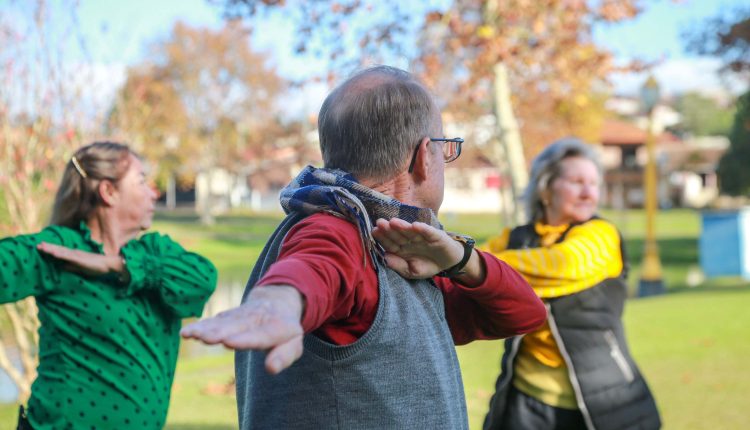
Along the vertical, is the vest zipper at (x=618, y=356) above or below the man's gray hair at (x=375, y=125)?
below

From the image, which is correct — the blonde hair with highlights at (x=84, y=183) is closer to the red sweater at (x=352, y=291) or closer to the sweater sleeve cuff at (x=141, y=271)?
the sweater sleeve cuff at (x=141, y=271)

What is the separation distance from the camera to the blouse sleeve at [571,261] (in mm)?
3424

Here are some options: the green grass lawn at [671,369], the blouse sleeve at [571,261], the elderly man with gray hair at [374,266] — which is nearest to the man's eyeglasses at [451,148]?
the elderly man with gray hair at [374,266]

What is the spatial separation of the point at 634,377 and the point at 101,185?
2304mm

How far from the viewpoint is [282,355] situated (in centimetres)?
133

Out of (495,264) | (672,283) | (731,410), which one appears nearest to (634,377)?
(495,264)

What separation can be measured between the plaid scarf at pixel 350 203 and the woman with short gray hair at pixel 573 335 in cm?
165

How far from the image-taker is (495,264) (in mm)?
2018

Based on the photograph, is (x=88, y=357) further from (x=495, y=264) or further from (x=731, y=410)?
(x=731, y=410)

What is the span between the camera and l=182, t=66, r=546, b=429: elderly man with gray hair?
175cm

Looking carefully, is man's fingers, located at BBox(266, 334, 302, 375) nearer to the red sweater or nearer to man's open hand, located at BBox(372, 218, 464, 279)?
the red sweater

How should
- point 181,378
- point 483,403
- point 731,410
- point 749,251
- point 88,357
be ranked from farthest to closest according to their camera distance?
point 749,251, point 181,378, point 483,403, point 731,410, point 88,357

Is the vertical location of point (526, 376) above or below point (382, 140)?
below

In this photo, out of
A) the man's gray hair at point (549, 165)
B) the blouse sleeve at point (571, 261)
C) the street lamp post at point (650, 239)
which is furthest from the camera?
the street lamp post at point (650, 239)
